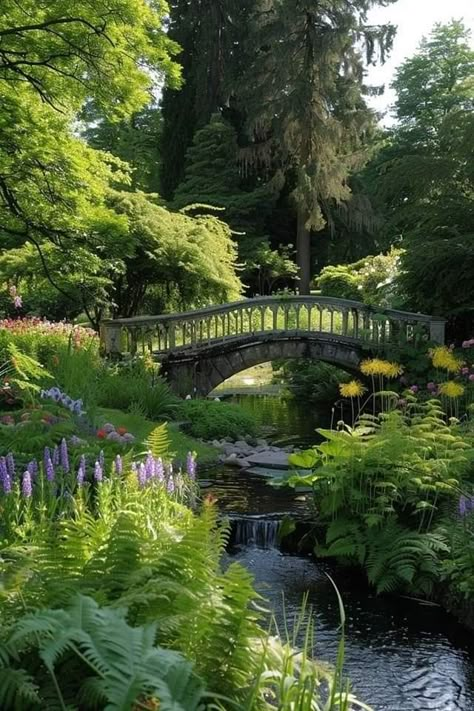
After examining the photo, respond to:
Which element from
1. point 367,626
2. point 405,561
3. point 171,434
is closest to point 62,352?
point 171,434

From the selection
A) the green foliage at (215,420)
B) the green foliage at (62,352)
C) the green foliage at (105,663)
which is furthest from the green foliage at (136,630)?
the green foliage at (215,420)

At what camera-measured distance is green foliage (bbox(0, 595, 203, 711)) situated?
1.96 m

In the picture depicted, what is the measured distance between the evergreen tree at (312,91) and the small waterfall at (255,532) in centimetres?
1994

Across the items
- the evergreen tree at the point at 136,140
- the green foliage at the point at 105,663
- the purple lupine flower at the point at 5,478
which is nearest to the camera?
the green foliage at the point at 105,663

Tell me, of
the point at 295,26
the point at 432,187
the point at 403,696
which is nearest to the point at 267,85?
the point at 295,26

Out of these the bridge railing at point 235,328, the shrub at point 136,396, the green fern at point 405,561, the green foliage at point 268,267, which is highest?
the green foliage at point 268,267

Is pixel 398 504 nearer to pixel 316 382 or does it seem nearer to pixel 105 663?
pixel 105 663

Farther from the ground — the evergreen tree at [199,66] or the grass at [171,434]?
the evergreen tree at [199,66]

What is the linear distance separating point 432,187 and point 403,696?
13.3 meters

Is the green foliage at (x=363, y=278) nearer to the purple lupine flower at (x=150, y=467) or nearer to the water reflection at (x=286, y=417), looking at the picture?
the water reflection at (x=286, y=417)

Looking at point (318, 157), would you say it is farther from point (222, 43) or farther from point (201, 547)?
point (201, 547)

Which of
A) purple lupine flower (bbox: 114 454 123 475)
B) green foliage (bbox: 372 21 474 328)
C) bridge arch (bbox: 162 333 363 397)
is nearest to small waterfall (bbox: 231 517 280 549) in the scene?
purple lupine flower (bbox: 114 454 123 475)

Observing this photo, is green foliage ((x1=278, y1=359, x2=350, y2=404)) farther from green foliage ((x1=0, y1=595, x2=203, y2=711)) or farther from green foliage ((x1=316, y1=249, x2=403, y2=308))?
green foliage ((x1=0, y1=595, x2=203, y2=711))

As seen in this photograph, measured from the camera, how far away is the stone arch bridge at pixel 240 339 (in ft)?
49.6
